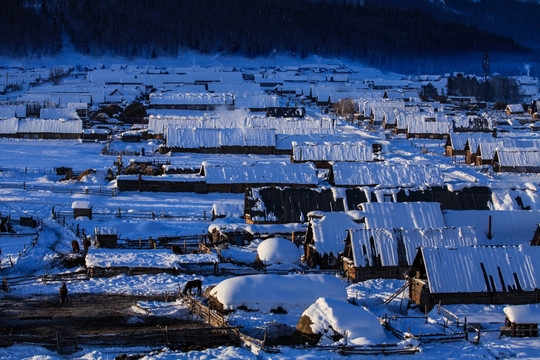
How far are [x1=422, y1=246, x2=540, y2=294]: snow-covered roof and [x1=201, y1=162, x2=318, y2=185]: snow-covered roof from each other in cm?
1843

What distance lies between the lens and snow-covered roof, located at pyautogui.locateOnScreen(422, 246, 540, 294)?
884 inches

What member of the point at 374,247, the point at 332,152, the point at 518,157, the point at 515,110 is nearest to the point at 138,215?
the point at 374,247

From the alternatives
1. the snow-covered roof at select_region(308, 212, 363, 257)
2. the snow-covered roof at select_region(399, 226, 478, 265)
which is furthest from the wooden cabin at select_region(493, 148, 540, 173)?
the snow-covered roof at select_region(399, 226, 478, 265)

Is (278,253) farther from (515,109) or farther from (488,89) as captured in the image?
(488,89)

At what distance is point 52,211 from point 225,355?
20.0 m

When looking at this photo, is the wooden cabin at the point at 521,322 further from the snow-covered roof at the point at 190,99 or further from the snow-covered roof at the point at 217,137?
the snow-covered roof at the point at 190,99

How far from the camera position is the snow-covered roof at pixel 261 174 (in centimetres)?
4125

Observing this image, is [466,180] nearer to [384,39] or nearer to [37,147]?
[37,147]

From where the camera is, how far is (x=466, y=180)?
44.4 meters

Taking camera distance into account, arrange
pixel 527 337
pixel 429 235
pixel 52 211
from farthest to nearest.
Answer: pixel 52 211, pixel 429 235, pixel 527 337

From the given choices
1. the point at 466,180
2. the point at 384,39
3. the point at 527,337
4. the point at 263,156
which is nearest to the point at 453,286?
the point at 527,337

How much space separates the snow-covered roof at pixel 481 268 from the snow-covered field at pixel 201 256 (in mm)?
743

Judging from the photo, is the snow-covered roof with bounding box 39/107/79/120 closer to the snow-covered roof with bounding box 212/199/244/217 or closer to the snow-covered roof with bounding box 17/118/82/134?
the snow-covered roof with bounding box 17/118/82/134

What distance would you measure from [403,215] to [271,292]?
401 inches
